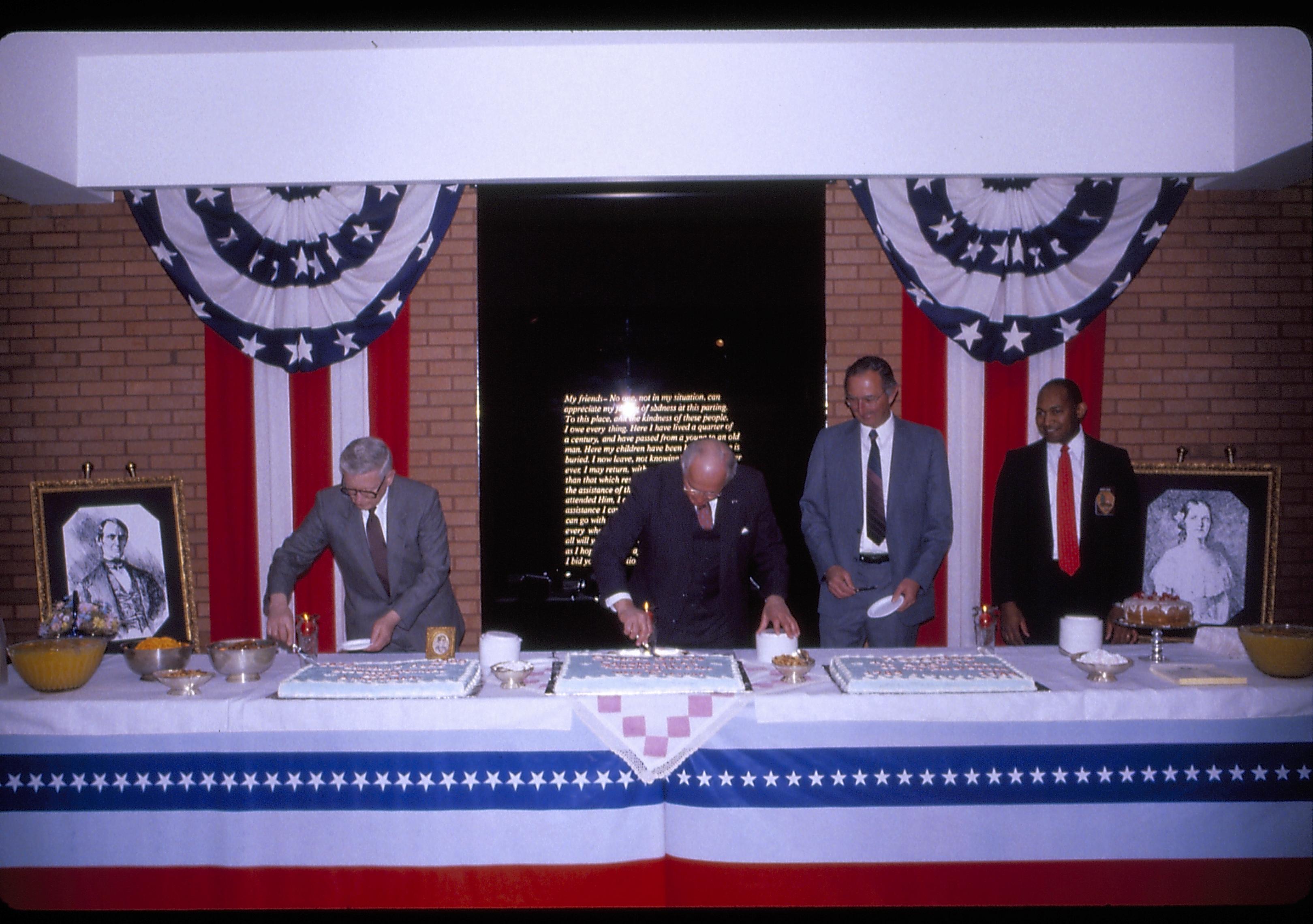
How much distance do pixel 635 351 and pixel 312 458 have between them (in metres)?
1.86

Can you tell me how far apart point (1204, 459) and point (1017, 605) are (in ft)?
5.78

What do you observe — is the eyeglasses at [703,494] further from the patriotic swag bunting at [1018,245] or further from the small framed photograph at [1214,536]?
the small framed photograph at [1214,536]

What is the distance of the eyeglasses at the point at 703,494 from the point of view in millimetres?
2893

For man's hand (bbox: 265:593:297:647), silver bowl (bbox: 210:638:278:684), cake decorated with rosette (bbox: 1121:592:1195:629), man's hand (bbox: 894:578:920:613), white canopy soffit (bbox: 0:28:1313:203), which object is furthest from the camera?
white canopy soffit (bbox: 0:28:1313:203)

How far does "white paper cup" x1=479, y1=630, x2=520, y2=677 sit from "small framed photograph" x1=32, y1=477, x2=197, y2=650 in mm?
2368

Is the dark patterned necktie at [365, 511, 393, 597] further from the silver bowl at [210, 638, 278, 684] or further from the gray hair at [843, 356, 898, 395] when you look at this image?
the gray hair at [843, 356, 898, 395]

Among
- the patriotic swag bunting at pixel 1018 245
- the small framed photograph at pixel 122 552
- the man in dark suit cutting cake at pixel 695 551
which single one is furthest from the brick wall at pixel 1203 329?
the small framed photograph at pixel 122 552

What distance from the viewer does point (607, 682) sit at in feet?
7.59

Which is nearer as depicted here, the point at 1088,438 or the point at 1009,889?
the point at 1009,889

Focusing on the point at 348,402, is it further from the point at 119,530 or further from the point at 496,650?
the point at 496,650

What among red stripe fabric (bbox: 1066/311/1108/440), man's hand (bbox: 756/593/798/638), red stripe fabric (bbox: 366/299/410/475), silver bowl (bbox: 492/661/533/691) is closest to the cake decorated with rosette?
man's hand (bbox: 756/593/798/638)

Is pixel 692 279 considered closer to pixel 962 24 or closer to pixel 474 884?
pixel 962 24

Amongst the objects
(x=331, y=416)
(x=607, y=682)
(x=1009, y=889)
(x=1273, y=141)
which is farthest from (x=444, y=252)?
(x=1273, y=141)

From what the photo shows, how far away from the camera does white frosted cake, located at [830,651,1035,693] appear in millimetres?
2234
